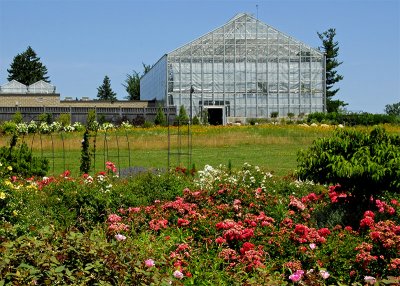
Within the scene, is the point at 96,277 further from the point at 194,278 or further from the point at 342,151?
the point at 342,151

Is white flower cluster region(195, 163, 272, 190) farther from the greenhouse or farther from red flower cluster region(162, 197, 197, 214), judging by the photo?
the greenhouse

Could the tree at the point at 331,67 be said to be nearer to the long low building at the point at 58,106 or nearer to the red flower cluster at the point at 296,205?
the long low building at the point at 58,106

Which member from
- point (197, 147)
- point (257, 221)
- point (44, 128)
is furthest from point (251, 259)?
point (44, 128)

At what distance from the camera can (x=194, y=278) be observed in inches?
207

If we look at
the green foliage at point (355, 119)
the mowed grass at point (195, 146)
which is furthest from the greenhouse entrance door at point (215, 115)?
the mowed grass at point (195, 146)

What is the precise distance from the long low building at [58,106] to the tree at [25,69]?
1271cm

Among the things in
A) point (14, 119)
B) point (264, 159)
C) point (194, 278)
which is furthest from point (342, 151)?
point (14, 119)

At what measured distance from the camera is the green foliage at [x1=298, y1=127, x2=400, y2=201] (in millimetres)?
8469

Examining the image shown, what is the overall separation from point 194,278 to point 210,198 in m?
3.55

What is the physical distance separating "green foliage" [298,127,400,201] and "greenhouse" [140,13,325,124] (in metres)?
40.2

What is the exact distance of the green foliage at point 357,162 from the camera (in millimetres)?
8469

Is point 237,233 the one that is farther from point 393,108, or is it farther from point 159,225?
point 393,108

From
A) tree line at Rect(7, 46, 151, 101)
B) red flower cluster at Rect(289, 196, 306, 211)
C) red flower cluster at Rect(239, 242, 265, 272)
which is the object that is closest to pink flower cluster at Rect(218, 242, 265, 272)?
red flower cluster at Rect(239, 242, 265, 272)

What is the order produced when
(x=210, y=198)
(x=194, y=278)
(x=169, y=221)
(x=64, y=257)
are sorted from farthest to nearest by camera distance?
(x=210, y=198), (x=169, y=221), (x=194, y=278), (x=64, y=257)
